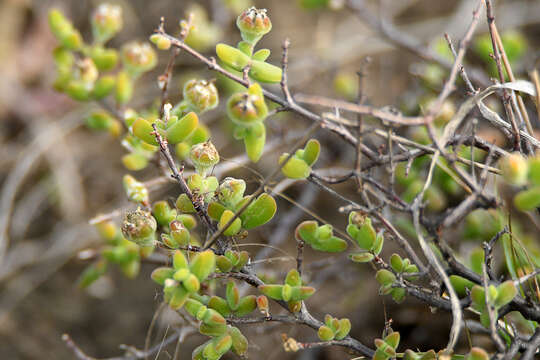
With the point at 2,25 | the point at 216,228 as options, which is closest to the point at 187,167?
the point at 216,228

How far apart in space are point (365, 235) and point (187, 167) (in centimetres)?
71

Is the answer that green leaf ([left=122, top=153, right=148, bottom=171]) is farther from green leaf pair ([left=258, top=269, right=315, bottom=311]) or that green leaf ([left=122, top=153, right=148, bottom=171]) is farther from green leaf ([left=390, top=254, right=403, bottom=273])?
green leaf ([left=390, top=254, right=403, bottom=273])

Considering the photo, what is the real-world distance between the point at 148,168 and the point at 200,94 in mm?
1182

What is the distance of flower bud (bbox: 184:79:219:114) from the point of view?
3.19 feet

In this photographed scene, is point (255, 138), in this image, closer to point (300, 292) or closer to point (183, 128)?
point (183, 128)

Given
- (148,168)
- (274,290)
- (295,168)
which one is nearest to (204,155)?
(295,168)

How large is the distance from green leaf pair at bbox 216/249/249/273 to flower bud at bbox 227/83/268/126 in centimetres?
24

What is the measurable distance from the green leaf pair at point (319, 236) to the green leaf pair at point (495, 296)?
0.24 m

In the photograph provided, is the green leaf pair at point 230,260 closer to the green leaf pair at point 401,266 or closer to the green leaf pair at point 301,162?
the green leaf pair at point 301,162

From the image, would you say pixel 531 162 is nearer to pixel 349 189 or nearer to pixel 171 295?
pixel 171 295

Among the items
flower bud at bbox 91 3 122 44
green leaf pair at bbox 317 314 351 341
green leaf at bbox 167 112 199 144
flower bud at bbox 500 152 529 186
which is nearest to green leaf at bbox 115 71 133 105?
flower bud at bbox 91 3 122 44

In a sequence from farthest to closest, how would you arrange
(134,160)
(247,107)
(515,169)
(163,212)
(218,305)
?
(134,160)
(163,212)
(218,305)
(247,107)
(515,169)

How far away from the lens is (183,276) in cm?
82

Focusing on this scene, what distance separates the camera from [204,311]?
87 centimetres
